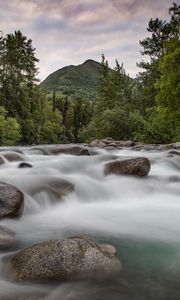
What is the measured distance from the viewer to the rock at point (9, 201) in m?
6.83

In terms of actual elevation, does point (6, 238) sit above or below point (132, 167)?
below

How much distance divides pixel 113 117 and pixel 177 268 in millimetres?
34598

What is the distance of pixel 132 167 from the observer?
1113 cm

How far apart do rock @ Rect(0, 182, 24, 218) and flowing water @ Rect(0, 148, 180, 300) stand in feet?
0.61

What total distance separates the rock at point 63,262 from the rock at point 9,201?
216 cm

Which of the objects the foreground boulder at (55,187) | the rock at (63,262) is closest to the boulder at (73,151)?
the foreground boulder at (55,187)

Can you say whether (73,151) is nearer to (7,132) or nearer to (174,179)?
(174,179)

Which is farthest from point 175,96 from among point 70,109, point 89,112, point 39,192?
point 70,109

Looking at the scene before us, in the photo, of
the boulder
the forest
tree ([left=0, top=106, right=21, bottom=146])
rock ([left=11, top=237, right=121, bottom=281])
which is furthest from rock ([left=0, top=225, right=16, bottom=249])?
tree ([left=0, top=106, right=21, bottom=146])

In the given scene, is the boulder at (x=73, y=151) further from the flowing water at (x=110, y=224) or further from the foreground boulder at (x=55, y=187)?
the foreground boulder at (x=55, y=187)

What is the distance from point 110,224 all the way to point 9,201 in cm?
214

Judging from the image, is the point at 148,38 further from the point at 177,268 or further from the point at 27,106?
the point at 177,268

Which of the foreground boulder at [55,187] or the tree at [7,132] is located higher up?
the foreground boulder at [55,187]

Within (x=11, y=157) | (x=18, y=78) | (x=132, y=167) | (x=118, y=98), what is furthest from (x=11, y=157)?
(x=118, y=98)
